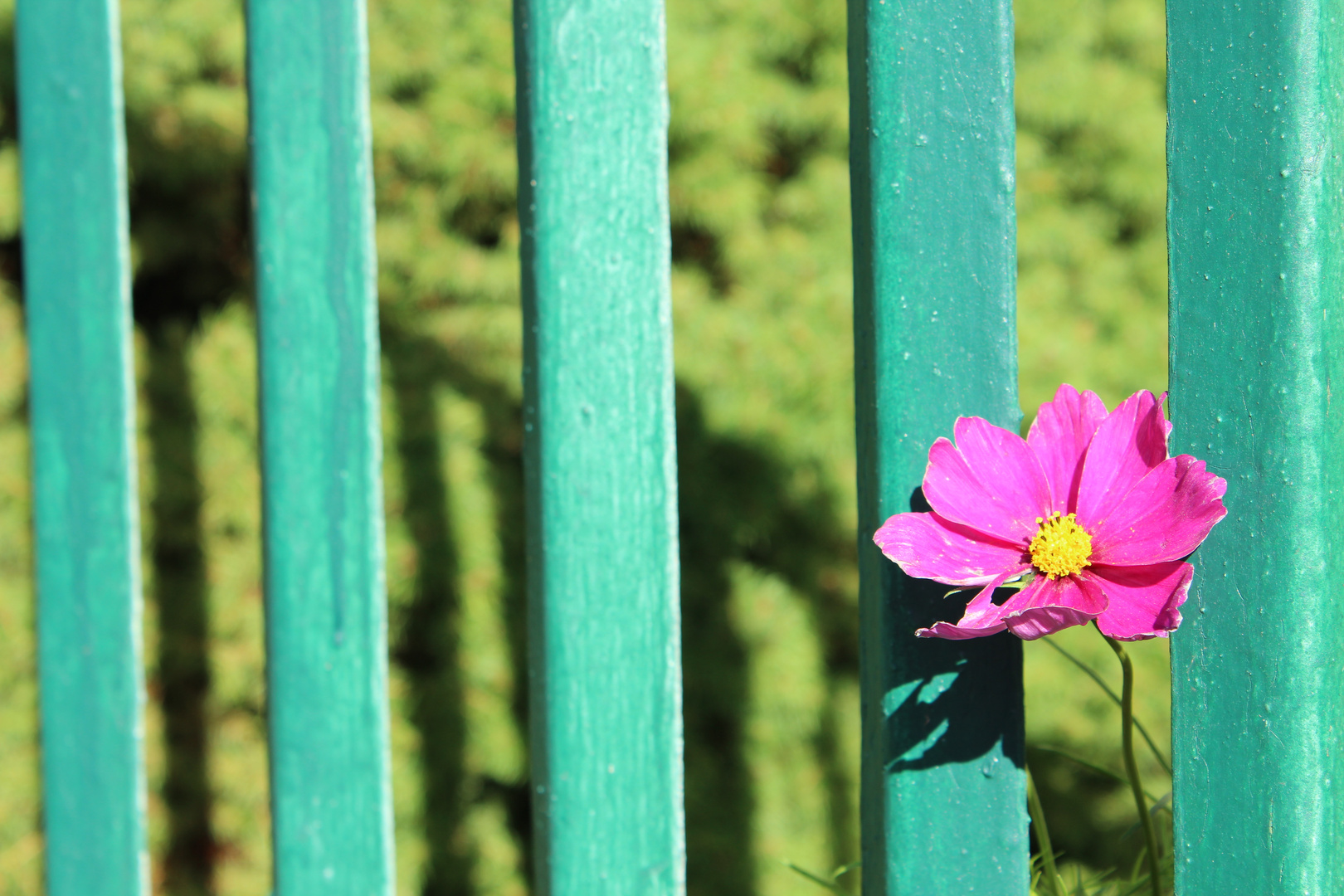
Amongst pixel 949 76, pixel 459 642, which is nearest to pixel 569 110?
pixel 949 76

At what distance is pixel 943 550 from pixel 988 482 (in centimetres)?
5

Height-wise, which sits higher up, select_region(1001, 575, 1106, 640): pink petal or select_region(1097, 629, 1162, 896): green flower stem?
select_region(1001, 575, 1106, 640): pink petal

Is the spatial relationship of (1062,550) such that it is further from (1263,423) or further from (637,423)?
(637,423)

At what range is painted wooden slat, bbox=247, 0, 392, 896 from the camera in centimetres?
73

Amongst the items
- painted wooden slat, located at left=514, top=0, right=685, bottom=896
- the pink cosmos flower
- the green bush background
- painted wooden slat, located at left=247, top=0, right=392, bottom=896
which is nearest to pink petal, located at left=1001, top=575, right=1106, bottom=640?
the pink cosmos flower

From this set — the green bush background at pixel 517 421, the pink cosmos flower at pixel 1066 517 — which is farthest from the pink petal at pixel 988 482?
the green bush background at pixel 517 421

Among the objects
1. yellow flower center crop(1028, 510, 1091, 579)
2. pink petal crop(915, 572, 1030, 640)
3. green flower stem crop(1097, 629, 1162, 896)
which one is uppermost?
yellow flower center crop(1028, 510, 1091, 579)

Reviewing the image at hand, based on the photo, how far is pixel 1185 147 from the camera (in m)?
0.57

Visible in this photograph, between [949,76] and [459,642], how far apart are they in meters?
0.88

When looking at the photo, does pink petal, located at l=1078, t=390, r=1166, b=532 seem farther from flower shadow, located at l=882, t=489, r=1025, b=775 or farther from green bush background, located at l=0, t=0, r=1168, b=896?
green bush background, located at l=0, t=0, r=1168, b=896

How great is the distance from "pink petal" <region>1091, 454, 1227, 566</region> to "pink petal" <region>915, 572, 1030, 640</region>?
0.24ft

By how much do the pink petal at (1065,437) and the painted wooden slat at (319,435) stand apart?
1.64ft

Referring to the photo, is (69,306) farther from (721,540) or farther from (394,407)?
(721,540)

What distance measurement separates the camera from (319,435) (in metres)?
0.73
